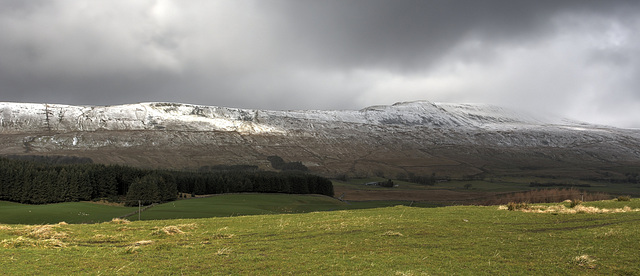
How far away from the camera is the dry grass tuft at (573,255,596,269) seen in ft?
50.9

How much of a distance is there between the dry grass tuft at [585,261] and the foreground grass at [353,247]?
34 millimetres

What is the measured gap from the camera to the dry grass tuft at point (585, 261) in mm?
15516

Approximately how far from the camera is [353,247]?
2058 centimetres

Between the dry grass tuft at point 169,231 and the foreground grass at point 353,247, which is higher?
the foreground grass at point 353,247

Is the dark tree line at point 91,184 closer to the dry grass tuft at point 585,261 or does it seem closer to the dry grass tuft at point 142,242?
the dry grass tuft at point 142,242

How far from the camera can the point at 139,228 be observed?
29500mm

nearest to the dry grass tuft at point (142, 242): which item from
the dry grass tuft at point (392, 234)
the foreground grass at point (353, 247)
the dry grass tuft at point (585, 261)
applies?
the foreground grass at point (353, 247)

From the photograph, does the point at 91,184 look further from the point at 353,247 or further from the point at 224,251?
the point at 353,247

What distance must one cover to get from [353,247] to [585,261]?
10.2 metres

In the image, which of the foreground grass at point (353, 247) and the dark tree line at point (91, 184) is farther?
the dark tree line at point (91, 184)

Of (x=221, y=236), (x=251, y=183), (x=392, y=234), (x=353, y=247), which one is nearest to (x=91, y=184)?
(x=251, y=183)

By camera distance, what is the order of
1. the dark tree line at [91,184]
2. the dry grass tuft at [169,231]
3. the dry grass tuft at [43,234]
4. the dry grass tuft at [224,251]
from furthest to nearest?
1. the dark tree line at [91,184]
2. the dry grass tuft at [169,231]
3. the dry grass tuft at [43,234]
4. the dry grass tuft at [224,251]

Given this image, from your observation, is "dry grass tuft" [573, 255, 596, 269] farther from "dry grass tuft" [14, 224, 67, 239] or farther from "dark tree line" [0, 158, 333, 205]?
"dark tree line" [0, 158, 333, 205]

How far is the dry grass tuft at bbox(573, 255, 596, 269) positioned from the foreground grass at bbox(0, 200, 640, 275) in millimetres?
34
